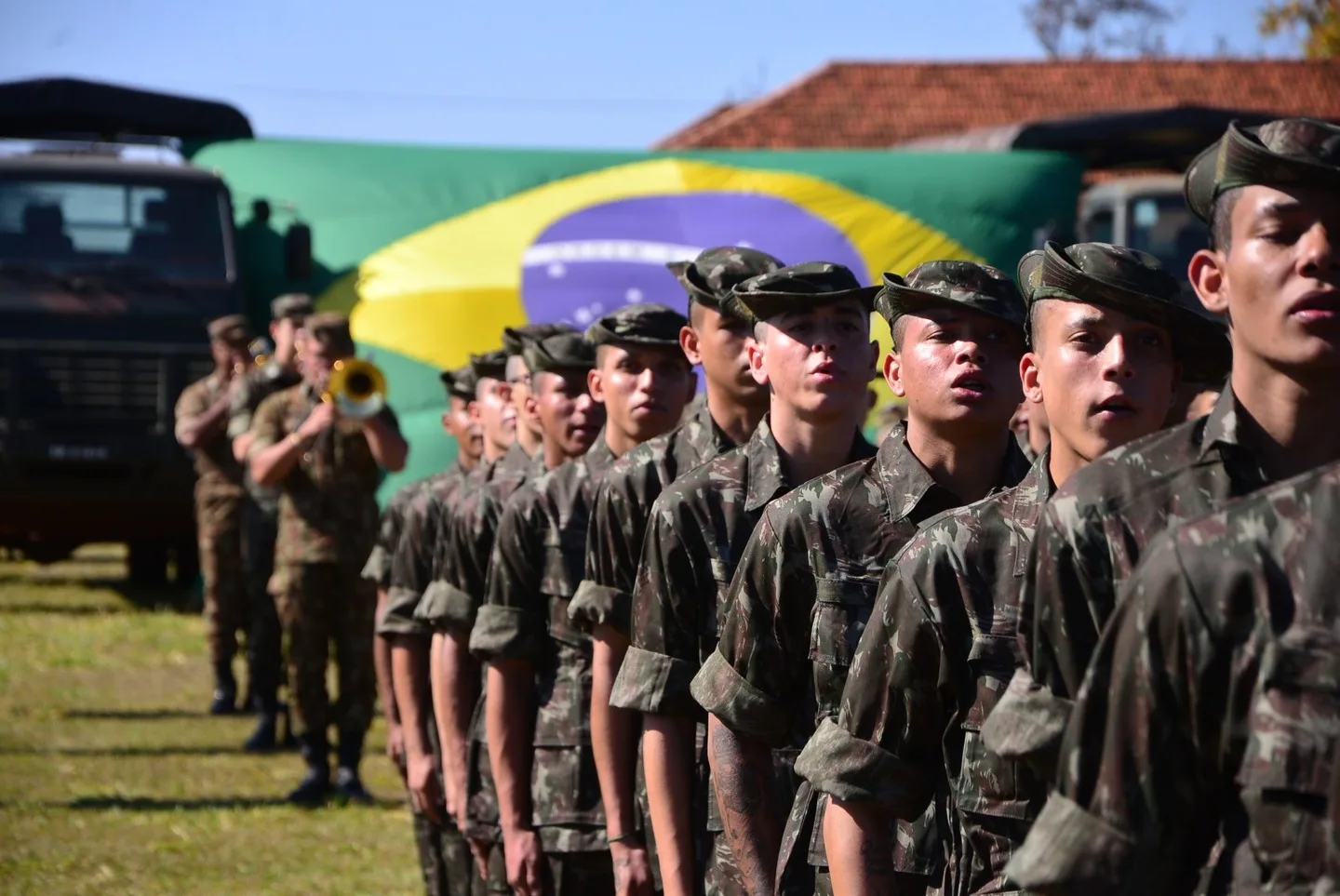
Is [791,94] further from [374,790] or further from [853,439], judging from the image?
[853,439]

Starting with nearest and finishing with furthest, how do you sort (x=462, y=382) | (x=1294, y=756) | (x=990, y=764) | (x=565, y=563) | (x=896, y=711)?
(x=1294, y=756)
(x=990, y=764)
(x=896, y=711)
(x=565, y=563)
(x=462, y=382)

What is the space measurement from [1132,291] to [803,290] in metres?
1.21

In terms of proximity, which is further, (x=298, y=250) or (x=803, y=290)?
(x=298, y=250)

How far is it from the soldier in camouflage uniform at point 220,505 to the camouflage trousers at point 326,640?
273 centimetres

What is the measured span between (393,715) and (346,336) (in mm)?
2310

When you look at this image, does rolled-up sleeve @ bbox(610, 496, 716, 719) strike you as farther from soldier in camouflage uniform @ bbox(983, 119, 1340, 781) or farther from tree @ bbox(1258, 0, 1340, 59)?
tree @ bbox(1258, 0, 1340, 59)

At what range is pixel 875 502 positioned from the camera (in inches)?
152

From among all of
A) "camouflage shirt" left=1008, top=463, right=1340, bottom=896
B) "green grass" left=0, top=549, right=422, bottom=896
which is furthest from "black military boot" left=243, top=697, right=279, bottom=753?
"camouflage shirt" left=1008, top=463, right=1340, bottom=896

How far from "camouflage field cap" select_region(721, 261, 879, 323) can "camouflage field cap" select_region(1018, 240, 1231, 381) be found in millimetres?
946

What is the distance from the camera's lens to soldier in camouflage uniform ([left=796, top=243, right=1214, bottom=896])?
3.20 metres

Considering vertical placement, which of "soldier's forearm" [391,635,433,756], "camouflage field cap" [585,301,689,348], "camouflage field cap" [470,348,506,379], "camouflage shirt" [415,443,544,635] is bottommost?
"soldier's forearm" [391,635,433,756]

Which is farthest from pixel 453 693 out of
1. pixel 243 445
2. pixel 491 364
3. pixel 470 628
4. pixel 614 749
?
pixel 243 445

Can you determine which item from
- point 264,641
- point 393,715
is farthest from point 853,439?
point 264,641

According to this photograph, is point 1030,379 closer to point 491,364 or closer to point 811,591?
point 811,591
